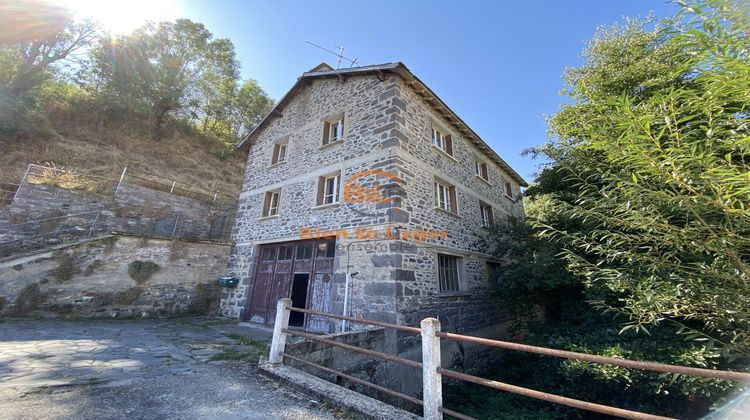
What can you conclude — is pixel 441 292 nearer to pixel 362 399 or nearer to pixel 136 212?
pixel 362 399

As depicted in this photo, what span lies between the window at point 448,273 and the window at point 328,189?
3.76 m

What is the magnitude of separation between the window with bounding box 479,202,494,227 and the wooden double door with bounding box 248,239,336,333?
6.55m

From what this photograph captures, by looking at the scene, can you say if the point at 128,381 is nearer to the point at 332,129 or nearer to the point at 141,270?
the point at 141,270

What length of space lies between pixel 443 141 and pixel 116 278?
1179 cm

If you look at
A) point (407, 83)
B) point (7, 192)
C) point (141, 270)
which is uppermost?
point (407, 83)

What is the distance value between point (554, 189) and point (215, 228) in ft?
47.9

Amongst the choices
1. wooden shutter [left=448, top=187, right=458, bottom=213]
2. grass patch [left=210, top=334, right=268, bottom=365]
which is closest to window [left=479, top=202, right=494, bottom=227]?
wooden shutter [left=448, top=187, right=458, bottom=213]

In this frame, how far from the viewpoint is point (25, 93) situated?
1316cm

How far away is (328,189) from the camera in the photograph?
8969mm

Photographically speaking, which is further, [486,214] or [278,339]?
[486,214]

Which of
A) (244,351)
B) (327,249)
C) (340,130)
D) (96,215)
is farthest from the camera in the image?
(96,215)

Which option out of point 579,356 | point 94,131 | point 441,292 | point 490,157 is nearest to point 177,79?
point 94,131

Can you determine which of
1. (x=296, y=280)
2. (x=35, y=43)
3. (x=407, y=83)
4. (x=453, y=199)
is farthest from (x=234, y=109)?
(x=453, y=199)

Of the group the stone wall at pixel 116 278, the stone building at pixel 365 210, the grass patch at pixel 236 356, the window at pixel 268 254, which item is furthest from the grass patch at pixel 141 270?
the grass patch at pixel 236 356
